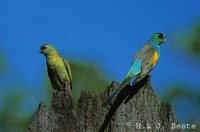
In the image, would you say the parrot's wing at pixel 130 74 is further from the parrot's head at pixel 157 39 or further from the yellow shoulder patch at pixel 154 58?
the parrot's head at pixel 157 39

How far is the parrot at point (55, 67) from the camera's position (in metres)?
8.79

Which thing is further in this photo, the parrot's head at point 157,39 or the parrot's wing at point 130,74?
the parrot's head at point 157,39

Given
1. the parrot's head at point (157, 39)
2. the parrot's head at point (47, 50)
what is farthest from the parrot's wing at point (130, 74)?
the parrot's head at point (47, 50)

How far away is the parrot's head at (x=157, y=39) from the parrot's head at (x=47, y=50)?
1473mm

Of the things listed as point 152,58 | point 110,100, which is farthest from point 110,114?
point 152,58

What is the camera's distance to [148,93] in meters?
6.91

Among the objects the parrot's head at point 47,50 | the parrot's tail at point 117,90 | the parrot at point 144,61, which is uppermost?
the parrot's head at point 47,50

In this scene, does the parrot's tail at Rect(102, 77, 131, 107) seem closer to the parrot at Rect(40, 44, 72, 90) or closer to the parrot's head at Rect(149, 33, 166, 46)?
the parrot's head at Rect(149, 33, 166, 46)

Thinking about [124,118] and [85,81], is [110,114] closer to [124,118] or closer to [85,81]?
[124,118]

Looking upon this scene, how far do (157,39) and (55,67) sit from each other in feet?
4.38

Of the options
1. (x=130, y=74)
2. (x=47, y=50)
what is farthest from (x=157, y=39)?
(x=47, y=50)

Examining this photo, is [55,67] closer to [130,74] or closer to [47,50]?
[47,50]

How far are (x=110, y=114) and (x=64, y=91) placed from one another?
1.34ft

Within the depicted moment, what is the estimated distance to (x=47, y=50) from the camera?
9.39 metres
